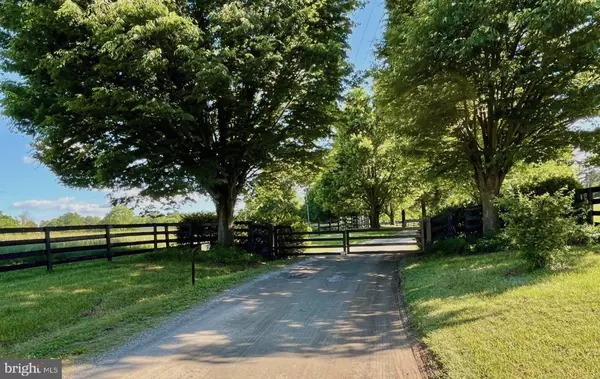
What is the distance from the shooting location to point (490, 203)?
11.7m

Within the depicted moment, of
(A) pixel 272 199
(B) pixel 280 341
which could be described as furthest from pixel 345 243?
(B) pixel 280 341

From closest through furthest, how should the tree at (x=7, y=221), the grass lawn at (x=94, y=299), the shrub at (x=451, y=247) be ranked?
the grass lawn at (x=94, y=299) < the shrub at (x=451, y=247) < the tree at (x=7, y=221)

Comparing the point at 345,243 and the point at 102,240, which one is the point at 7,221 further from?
the point at 345,243

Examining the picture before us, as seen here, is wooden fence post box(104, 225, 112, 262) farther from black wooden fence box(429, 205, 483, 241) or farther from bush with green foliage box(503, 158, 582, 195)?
bush with green foliage box(503, 158, 582, 195)

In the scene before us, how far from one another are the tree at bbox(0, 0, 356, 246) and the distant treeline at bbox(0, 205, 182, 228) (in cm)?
301

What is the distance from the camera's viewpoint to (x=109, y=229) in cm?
1238

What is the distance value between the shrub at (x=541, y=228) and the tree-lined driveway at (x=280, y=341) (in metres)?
2.42

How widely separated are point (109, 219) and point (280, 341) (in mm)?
24302

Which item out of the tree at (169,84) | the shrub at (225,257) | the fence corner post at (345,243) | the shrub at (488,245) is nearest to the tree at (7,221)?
the tree at (169,84)

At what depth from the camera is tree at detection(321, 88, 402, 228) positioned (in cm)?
2767

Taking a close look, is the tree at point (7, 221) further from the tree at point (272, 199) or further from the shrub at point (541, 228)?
the shrub at point (541, 228)

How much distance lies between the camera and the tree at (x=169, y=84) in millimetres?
9414

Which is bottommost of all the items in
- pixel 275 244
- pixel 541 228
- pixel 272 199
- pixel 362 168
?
pixel 275 244

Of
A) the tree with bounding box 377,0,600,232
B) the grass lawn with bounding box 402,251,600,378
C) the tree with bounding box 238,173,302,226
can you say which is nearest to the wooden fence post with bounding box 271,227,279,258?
the tree with bounding box 238,173,302,226
